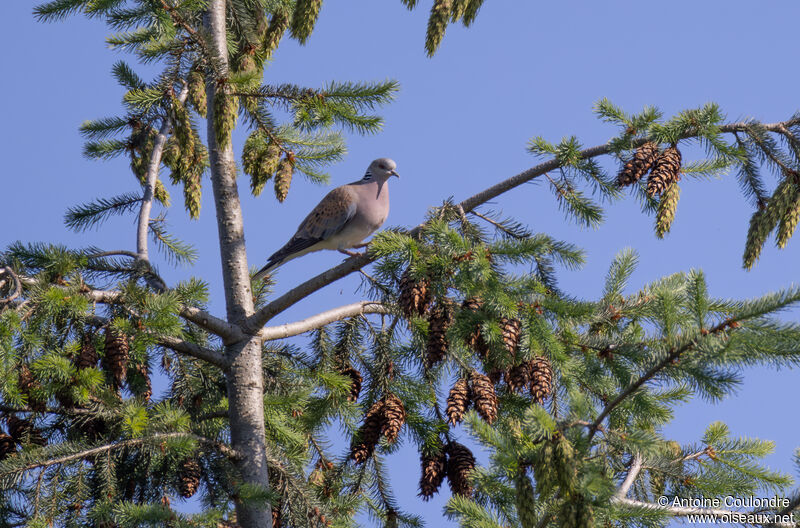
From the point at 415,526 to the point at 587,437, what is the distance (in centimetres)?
233

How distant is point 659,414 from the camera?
11.0 feet

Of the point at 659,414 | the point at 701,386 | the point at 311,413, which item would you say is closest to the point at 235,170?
the point at 311,413

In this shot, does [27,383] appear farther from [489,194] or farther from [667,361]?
[667,361]

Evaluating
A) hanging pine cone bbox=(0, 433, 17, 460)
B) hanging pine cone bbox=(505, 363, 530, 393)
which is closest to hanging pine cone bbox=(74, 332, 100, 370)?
hanging pine cone bbox=(0, 433, 17, 460)

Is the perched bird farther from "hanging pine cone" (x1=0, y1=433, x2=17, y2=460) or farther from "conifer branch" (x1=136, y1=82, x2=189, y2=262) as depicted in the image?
"hanging pine cone" (x1=0, y1=433, x2=17, y2=460)

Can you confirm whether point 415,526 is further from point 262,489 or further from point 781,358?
point 781,358

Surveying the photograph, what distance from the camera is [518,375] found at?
3.23m

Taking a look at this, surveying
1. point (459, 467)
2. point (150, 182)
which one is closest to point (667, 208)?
point (459, 467)

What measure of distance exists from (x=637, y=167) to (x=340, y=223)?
2939 millimetres

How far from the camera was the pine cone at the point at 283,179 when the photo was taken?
523cm

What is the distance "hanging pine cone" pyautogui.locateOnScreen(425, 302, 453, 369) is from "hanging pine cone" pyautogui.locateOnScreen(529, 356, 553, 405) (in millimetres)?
363

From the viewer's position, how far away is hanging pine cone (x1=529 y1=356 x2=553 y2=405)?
3.16m

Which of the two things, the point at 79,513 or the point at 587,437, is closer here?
the point at 587,437

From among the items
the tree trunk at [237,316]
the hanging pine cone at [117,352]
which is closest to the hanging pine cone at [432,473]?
the tree trunk at [237,316]
